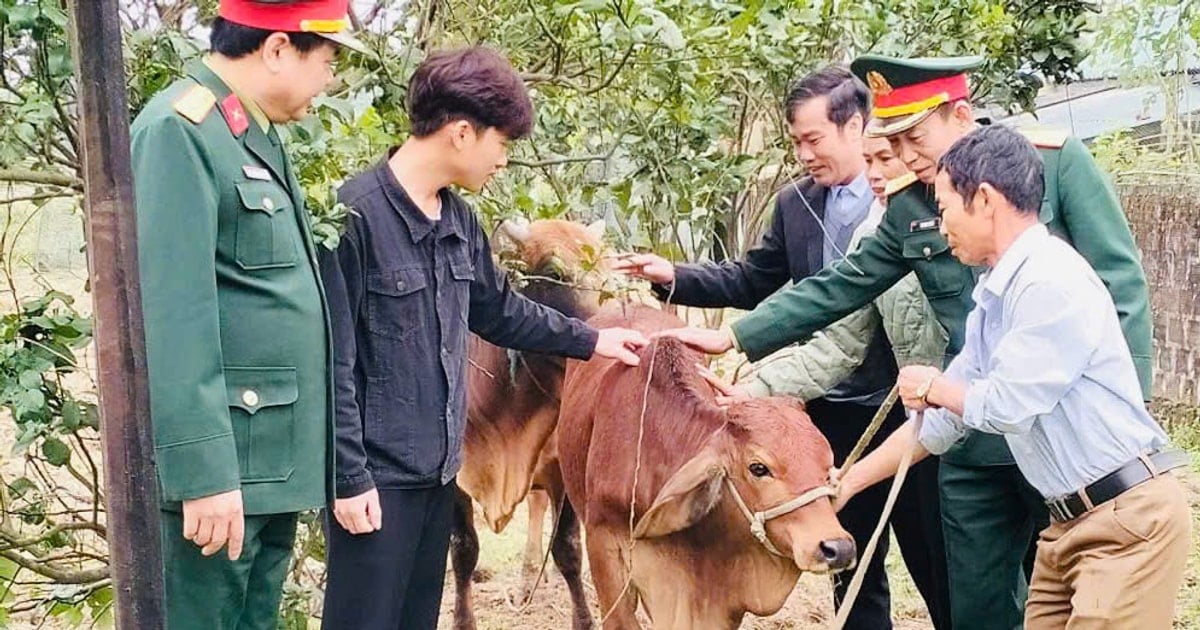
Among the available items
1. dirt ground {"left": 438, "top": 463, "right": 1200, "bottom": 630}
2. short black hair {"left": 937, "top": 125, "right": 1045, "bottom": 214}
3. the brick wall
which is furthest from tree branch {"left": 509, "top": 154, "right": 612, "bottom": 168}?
the brick wall

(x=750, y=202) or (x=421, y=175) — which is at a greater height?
(x=421, y=175)

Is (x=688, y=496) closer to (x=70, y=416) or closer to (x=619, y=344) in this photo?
(x=619, y=344)

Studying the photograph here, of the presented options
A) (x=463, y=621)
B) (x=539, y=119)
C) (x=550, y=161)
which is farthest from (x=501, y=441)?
(x=550, y=161)

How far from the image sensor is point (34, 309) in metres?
2.92

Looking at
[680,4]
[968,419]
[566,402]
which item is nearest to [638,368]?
[566,402]

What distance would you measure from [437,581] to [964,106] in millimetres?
1929

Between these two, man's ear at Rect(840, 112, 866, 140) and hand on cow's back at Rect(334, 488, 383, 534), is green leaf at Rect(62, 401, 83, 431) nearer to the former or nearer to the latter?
hand on cow's back at Rect(334, 488, 383, 534)

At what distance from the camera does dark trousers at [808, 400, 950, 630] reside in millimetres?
4379

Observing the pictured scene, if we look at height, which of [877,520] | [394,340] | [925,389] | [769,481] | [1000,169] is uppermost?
[1000,169]

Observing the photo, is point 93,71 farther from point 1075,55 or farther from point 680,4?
point 1075,55

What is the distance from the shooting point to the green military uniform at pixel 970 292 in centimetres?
348

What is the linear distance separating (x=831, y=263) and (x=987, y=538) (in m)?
1.06

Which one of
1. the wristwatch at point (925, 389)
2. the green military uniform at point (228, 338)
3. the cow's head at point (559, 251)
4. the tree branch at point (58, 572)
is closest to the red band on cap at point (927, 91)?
the wristwatch at point (925, 389)

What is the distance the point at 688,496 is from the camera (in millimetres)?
3988
